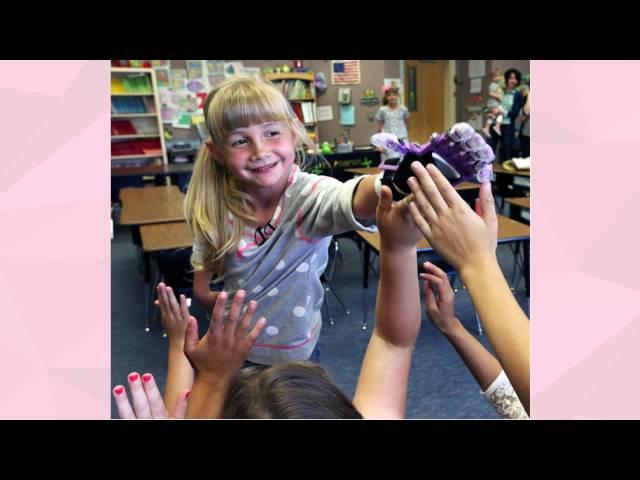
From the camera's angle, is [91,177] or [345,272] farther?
[345,272]

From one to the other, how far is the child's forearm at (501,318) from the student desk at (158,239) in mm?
1436

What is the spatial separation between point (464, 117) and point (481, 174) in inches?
209

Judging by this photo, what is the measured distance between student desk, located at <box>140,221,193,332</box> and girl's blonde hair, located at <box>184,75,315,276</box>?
91cm

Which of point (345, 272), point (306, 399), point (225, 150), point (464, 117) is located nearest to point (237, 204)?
point (225, 150)

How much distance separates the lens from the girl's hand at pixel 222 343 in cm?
52

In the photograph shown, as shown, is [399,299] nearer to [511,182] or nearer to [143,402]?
[143,402]

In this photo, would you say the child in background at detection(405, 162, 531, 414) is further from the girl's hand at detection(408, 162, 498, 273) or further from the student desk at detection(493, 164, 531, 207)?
the student desk at detection(493, 164, 531, 207)

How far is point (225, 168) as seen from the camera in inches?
32.9

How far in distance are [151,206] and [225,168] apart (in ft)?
6.05

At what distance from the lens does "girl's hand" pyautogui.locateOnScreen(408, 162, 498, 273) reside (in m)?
0.45

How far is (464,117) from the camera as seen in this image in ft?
17.7

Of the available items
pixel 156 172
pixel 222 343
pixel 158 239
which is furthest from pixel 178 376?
pixel 156 172

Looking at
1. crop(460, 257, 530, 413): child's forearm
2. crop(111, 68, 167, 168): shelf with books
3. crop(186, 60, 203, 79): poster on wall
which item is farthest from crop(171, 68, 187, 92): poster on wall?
crop(460, 257, 530, 413): child's forearm
